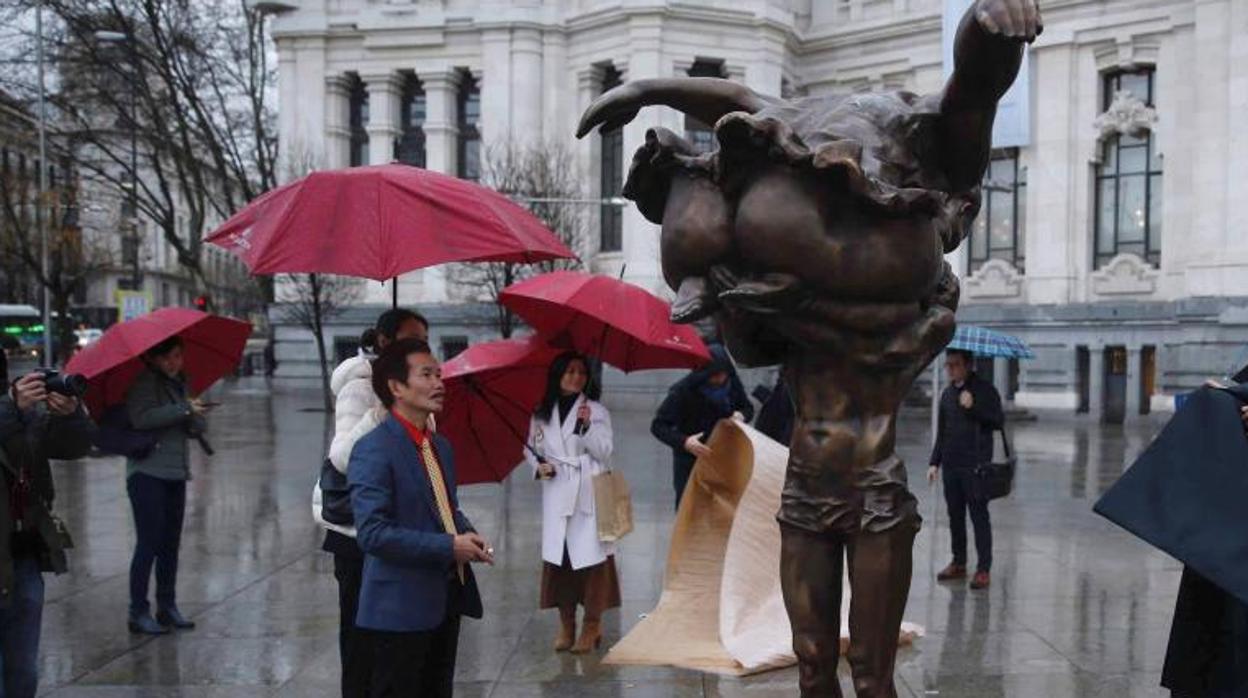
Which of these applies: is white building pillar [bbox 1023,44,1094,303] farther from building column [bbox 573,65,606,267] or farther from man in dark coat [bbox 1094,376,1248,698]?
man in dark coat [bbox 1094,376,1248,698]

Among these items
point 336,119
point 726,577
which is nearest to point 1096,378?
point 336,119

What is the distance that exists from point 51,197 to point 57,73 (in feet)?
12.9

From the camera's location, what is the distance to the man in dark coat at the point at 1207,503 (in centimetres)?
332

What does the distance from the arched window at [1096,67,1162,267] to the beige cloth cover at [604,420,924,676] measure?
28212mm

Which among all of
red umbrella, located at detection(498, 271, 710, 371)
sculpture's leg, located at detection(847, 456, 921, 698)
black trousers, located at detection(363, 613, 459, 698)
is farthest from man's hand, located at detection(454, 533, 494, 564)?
red umbrella, located at detection(498, 271, 710, 371)

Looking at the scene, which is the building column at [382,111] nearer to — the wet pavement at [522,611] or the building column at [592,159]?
the building column at [592,159]

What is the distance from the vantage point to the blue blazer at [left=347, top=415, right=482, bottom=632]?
3.90 meters

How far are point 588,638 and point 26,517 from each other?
3.16 metres

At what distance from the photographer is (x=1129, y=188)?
31.4m

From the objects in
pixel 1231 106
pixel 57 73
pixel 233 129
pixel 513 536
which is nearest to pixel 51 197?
pixel 57 73

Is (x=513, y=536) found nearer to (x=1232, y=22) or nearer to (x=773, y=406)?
(x=773, y=406)

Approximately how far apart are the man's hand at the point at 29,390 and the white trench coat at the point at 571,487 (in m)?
2.71

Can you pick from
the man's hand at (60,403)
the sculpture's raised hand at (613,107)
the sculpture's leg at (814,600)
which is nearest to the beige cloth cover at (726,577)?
the sculpture's leg at (814,600)

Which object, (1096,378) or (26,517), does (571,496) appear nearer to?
(26,517)
